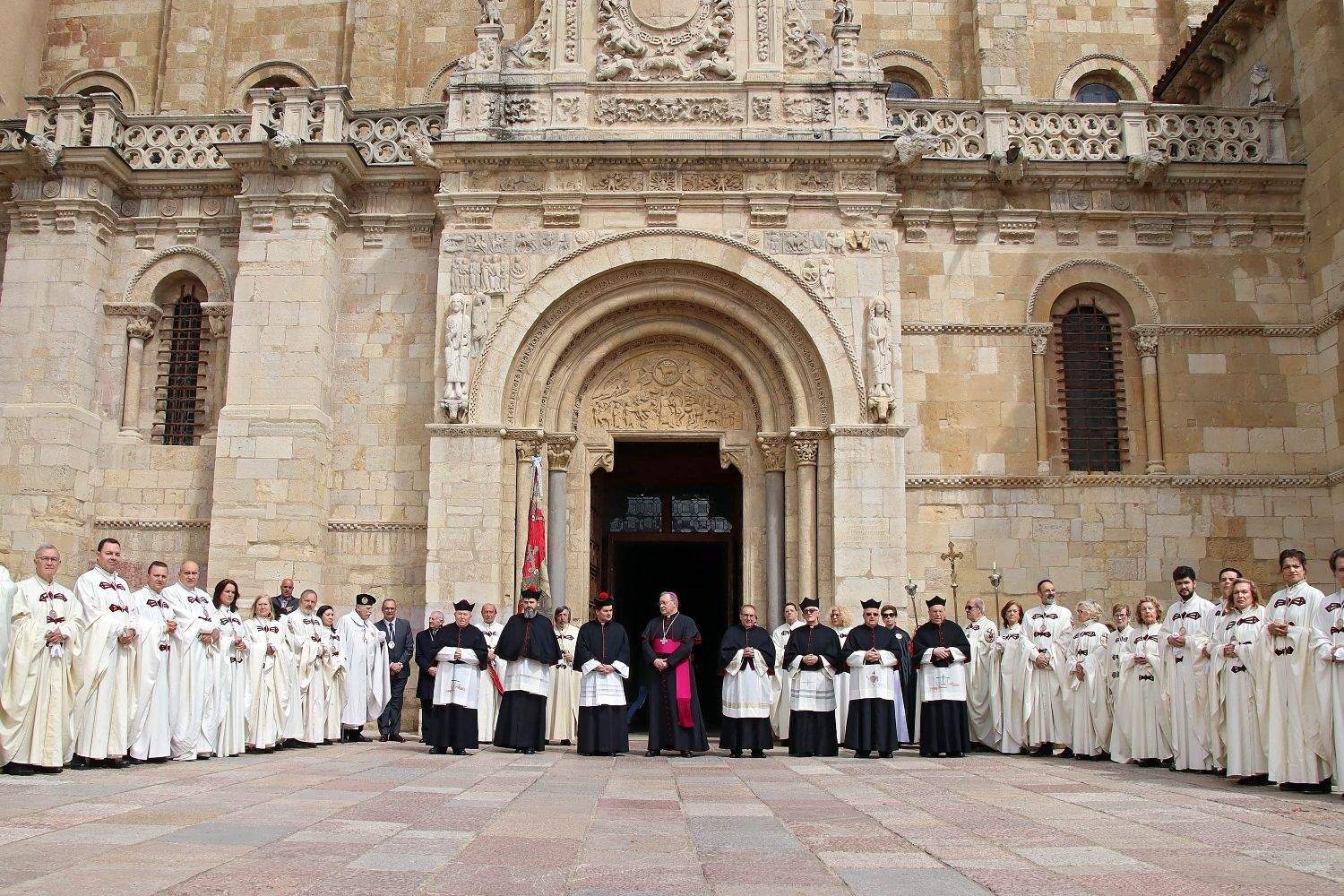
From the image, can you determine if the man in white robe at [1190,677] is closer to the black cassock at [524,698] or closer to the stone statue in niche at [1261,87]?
the black cassock at [524,698]

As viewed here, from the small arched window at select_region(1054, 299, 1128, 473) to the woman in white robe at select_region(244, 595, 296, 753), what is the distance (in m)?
11.9

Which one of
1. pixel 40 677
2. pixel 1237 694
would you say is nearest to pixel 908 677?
pixel 1237 694

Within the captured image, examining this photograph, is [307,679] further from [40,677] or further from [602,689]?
[40,677]

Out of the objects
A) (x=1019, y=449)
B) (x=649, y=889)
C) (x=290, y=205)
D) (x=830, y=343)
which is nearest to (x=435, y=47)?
(x=290, y=205)

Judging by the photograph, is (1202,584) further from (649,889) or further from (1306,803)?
(649,889)

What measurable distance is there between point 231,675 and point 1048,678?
968 centimetres

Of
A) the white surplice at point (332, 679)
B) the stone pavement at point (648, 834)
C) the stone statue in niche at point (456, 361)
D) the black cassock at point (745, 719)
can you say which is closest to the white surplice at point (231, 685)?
the white surplice at point (332, 679)

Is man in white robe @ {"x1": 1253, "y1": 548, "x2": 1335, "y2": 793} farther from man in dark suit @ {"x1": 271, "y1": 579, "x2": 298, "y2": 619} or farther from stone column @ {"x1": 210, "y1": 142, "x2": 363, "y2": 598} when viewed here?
stone column @ {"x1": 210, "y1": 142, "x2": 363, "y2": 598}

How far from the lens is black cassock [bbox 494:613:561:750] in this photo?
46.1 feet

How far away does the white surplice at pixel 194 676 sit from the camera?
1251 centimetres

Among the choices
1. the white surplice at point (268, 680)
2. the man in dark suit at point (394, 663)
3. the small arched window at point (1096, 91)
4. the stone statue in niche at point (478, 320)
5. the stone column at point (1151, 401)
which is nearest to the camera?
the white surplice at point (268, 680)

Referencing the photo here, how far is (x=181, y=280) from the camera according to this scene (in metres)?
19.4

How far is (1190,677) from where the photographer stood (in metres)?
12.7

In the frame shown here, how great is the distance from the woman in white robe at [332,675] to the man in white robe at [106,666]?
345cm
